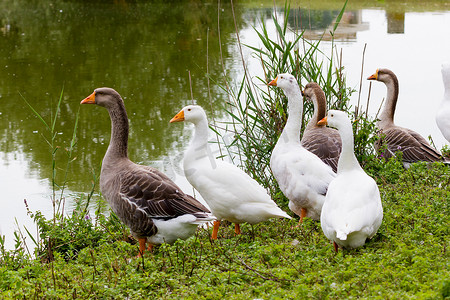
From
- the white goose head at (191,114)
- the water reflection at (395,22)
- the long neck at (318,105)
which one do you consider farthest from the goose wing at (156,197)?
the water reflection at (395,22)

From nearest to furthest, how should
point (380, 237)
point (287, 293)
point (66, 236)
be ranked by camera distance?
point (287, 293) → point (380, 237) → point (66, 236)

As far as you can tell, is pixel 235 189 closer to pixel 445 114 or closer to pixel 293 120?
pixel 293 120

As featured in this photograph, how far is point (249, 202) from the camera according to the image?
541 cm

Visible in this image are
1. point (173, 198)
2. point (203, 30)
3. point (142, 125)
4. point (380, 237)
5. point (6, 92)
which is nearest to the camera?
point (380, 237)

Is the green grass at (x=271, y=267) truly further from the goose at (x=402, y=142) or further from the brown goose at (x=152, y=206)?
the goose at (x=402, y=142)

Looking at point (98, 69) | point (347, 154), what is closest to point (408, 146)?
point (347, 154)

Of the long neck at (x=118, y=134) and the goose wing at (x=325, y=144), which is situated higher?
the long neck at (x=118, y=134)

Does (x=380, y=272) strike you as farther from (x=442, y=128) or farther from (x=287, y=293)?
(x=442, y=128)

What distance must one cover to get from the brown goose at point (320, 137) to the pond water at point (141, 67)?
2.72 ft

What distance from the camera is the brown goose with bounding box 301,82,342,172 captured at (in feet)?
21.2

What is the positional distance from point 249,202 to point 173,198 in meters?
0.74

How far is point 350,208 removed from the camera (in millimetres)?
4469

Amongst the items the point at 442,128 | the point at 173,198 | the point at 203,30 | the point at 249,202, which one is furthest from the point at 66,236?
the point at 203,30

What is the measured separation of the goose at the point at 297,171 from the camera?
572 centimetres
